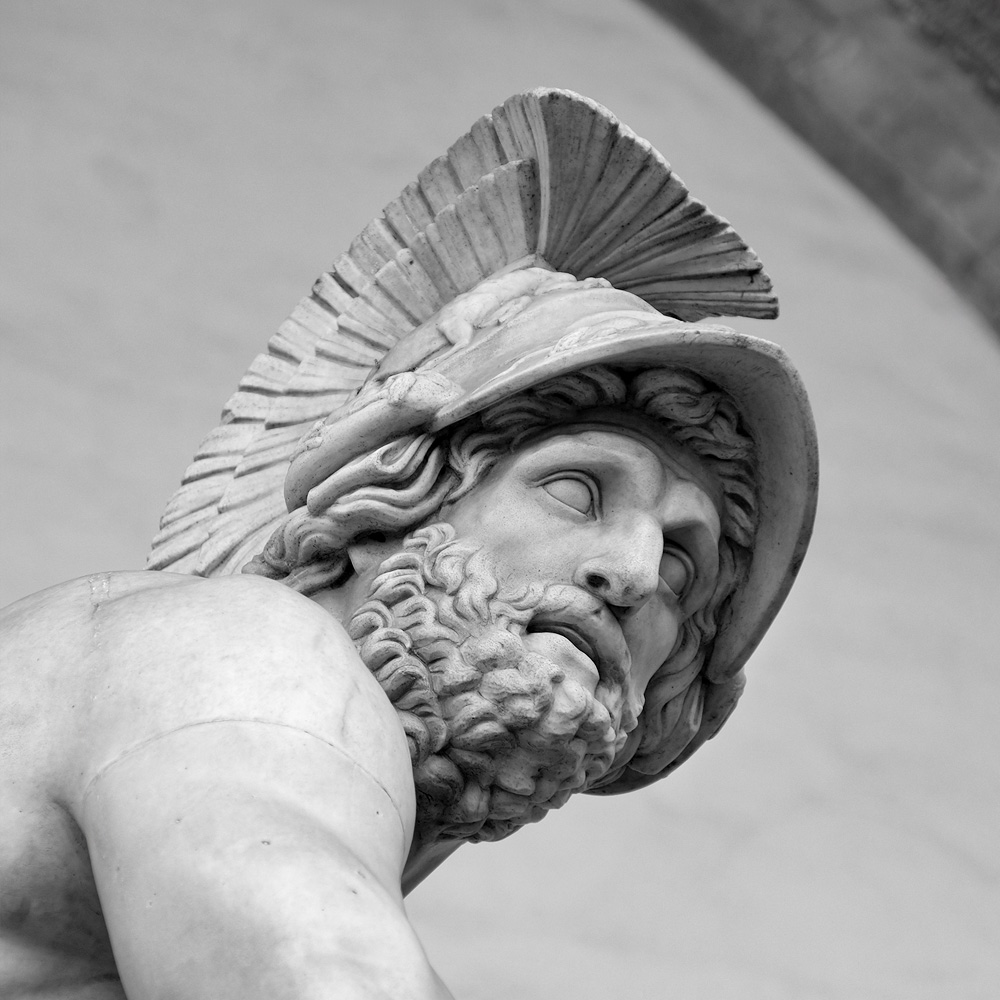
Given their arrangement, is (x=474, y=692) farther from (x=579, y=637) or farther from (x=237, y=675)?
(x=237, y=675)

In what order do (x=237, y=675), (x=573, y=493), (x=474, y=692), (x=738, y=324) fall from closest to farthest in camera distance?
(x=237, y=675)
(x=474, y=692)
(x=573, y=493)
(x=738, y=324)

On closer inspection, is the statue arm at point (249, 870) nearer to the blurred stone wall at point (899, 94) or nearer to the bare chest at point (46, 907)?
the bare chest at point (46, 907)

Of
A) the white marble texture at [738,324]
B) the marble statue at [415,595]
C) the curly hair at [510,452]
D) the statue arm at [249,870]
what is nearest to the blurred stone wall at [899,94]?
the white marble texture at [738,324]

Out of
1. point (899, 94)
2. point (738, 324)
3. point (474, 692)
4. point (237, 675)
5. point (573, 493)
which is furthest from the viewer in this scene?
point (899, 94)

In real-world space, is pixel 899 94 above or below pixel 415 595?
above

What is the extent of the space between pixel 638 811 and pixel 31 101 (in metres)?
1.87

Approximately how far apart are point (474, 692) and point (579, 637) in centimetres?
13

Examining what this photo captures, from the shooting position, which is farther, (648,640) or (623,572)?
(648,640)

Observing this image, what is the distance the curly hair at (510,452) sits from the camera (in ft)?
8.23

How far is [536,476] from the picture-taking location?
8.25ft

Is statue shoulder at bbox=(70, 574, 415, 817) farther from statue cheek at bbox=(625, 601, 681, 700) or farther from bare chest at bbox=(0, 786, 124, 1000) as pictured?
statue cheek at bbox=(625, 601, 681, 700)

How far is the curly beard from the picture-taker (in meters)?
2.34

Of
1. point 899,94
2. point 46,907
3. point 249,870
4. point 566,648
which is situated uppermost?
point 899,94

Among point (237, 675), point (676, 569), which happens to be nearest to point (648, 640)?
point (676, 569)
